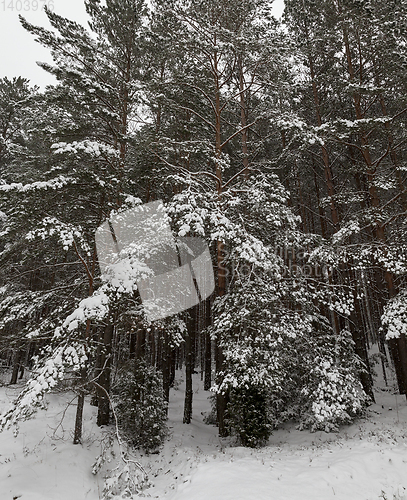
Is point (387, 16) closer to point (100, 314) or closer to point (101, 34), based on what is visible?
point (101, 34)

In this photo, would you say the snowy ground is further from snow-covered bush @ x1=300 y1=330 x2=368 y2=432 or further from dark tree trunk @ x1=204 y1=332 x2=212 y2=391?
dark tree trunk @ x1=204 y1=332 x2=212 y2=391

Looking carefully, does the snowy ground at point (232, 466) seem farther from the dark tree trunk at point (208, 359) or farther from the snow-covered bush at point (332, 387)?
the dark tree trunk at point (208, 359)

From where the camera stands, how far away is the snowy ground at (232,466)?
6.06 metres

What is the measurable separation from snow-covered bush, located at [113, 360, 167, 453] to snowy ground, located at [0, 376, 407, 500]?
2.05ft

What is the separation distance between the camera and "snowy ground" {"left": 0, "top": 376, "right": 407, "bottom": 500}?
6.06 meters

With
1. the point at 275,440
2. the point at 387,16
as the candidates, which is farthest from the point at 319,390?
the point at 387,16

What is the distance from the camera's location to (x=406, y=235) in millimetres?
9656

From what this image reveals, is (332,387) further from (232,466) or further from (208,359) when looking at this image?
(208,359)

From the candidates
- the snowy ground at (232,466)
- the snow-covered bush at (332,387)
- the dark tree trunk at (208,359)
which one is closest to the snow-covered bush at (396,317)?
the snow-covered bush at (332,387)

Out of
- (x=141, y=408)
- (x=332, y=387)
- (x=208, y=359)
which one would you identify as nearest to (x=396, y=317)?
(x=332, y=387)

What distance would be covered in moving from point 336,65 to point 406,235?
7.83 metres

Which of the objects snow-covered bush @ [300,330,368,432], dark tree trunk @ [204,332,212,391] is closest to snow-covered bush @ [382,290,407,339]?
snow-covered bush @ [300,330,368,432]

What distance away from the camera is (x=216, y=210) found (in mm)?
8758

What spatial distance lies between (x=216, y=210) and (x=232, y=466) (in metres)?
6.46
